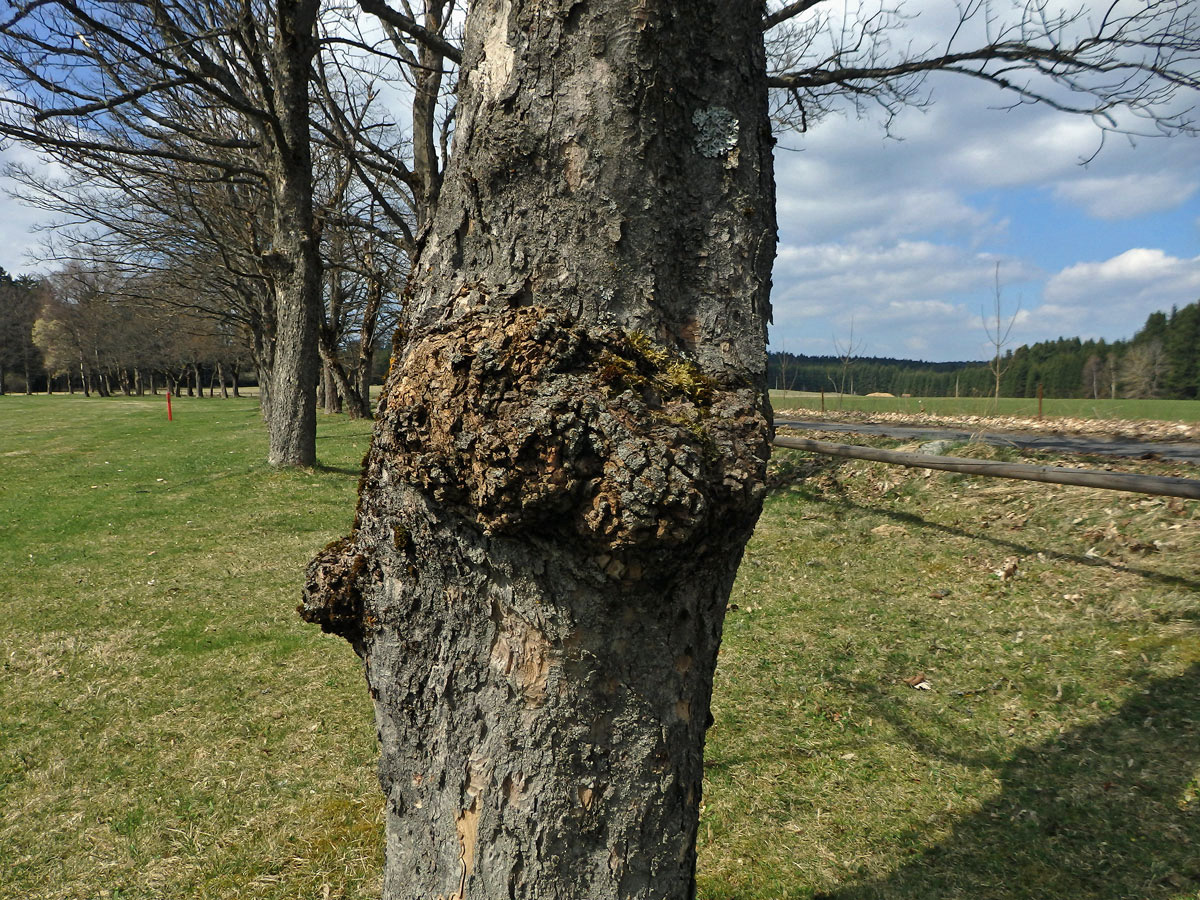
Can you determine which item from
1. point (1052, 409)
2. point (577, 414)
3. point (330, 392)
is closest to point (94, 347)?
point (330, 392)

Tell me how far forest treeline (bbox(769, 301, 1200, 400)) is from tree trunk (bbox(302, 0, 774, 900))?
2979 centimetres

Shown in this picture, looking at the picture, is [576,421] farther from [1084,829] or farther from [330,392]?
[330,392]

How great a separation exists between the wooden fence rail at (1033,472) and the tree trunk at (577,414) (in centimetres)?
494

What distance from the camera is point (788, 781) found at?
3703 mm

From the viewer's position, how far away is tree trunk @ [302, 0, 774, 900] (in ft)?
4.56

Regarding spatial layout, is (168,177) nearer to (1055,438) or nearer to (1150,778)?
(1150,778)

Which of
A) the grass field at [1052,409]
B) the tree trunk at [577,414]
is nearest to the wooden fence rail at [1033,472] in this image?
the tree trunk at [577,414]

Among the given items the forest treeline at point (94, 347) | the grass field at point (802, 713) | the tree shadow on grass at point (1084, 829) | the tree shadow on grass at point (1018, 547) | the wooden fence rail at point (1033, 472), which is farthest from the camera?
the forest treeline at point (94, 347)

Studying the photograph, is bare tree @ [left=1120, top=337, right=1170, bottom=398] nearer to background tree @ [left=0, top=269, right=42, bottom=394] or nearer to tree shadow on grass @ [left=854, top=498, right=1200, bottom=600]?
tree shadow on grass @ [left=854, top=498, right=1200, bottom=600]

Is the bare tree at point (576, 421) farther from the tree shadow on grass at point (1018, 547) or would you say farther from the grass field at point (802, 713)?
the tree shadow on grass at point (1018, 547)

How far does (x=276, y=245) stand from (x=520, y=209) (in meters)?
11.3

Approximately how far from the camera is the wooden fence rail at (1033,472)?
16.3 ft

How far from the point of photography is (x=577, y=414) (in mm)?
1322

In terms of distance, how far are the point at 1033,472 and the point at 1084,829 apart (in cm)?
380
